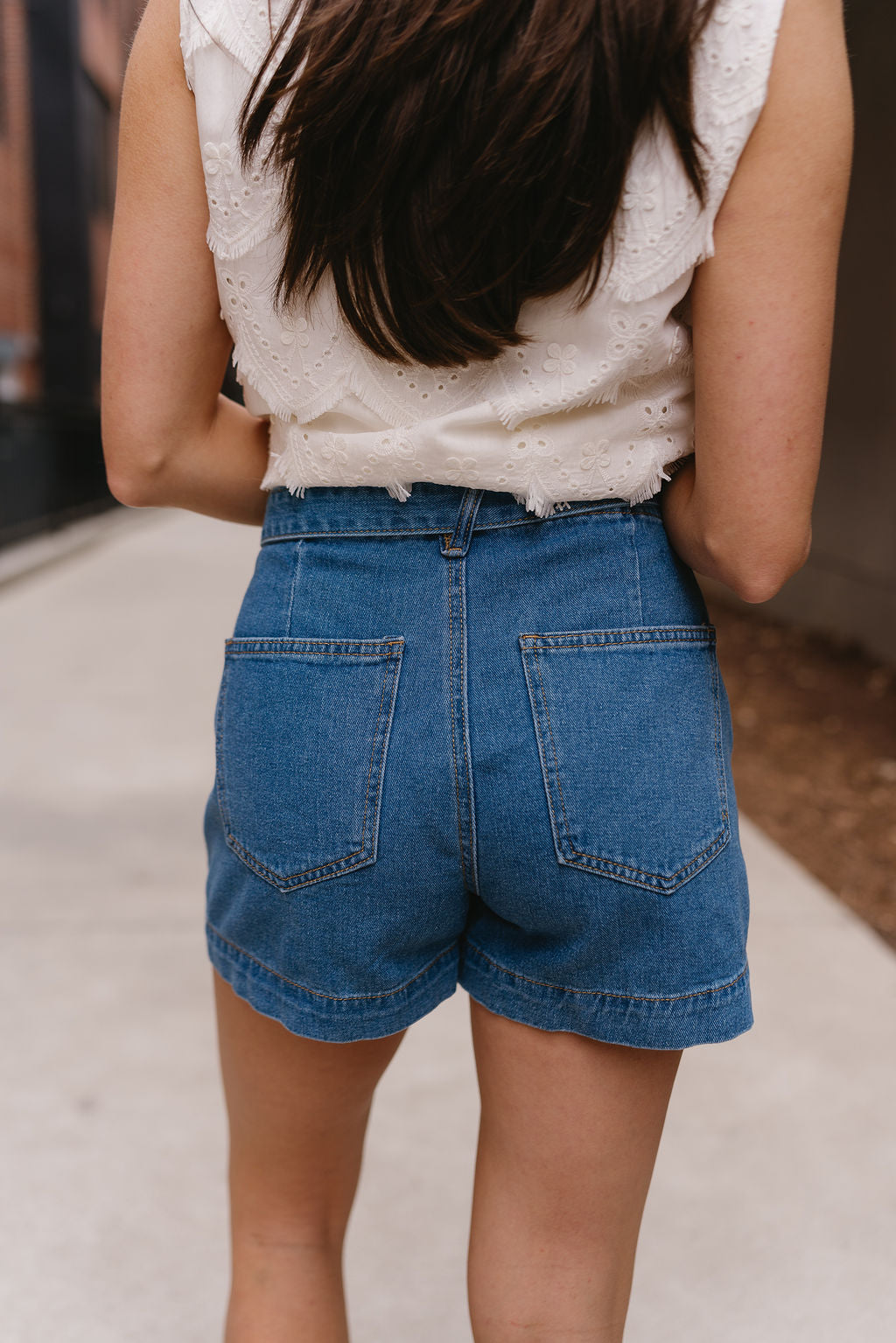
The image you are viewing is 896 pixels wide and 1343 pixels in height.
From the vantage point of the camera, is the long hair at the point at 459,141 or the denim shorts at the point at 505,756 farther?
the denim shorts at the point at 505,756

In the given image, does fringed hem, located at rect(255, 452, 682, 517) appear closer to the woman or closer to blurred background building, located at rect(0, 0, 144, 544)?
the woman

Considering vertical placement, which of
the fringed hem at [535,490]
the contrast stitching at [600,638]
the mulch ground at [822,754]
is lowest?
the mulch ground at [822,754]

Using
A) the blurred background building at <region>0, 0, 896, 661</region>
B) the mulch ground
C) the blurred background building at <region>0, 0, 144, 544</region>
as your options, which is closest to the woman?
the mulch ground

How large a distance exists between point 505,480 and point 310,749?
251 millimetres

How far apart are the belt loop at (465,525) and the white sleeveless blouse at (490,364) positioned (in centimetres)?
2

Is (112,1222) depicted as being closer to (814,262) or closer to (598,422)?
(598,422)

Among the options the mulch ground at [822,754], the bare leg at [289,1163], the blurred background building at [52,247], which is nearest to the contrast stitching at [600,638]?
the bare leg at [289,1163]

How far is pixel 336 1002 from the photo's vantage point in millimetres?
952

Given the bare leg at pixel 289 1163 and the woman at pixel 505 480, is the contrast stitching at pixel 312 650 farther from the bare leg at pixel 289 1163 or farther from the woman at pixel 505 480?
the bare leg at pixel 289 1163

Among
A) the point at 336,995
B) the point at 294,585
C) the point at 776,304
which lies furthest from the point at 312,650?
the point at 776,304

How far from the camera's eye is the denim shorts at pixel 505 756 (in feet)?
2.82

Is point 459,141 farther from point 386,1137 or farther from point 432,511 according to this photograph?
point 386,1137

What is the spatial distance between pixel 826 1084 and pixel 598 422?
1.91 metres

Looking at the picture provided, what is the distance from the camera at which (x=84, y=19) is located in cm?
1012
